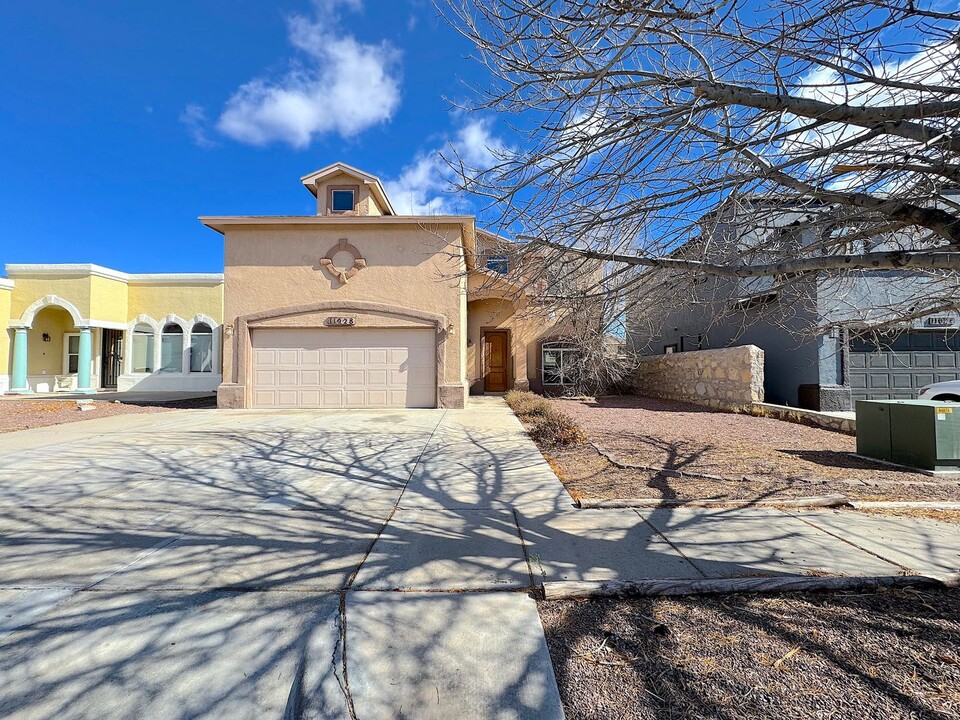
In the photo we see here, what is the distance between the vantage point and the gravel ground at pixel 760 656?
1861mm

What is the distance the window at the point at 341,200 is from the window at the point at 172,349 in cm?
1067

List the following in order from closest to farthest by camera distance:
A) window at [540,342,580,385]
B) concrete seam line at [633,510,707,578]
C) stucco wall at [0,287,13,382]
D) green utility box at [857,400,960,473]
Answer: concrete seam line at [633,510,707,578], green utility box at [857,400,960,473], window at [540,342,580,385], stucco wall at [0,287,13,382]

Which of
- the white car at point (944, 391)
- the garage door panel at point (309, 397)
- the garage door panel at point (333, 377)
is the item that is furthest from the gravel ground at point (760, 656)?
the garage door panel at point (309, 397)

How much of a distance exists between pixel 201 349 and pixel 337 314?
11.3 meters

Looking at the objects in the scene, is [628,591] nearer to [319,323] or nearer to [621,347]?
[319,323]

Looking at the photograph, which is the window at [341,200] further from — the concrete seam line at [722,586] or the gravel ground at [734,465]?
the concrete seam line at [722,586]

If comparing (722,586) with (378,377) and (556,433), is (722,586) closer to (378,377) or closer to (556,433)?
(556,433)

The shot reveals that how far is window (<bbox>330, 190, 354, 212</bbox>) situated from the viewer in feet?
50.4

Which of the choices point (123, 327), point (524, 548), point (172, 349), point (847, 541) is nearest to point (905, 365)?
point (847, 541)

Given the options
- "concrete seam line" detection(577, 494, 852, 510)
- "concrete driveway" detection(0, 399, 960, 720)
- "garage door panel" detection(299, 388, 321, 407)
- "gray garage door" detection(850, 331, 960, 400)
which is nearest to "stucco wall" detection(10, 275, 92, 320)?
"garage door panel" detection(299, 388, 321, 407)

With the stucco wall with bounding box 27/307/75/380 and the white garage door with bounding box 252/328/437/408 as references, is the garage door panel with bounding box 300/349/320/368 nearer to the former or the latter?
the white garage door with bounding box 252/328/437/408

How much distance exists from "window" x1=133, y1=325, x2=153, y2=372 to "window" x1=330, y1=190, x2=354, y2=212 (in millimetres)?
11903

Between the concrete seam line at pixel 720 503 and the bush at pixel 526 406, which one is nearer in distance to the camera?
the concrete seam line at pixel 720 503

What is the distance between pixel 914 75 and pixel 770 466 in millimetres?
4245
